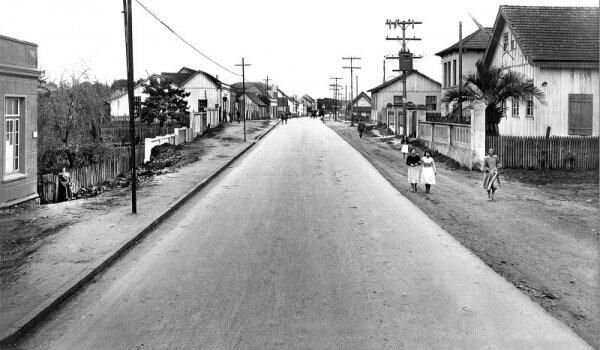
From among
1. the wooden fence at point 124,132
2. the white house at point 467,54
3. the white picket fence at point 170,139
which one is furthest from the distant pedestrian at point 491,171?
the white house at point 467,54

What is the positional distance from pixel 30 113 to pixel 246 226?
7.53 meters

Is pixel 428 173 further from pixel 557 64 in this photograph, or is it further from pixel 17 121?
pixel 557 64

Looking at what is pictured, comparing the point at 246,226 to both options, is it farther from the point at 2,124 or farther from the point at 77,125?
the point at 77,125

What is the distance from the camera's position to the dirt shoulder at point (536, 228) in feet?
25.5

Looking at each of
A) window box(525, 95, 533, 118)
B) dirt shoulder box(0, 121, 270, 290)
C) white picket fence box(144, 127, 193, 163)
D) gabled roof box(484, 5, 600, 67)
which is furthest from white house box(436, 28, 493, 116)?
dirt shoulder box(0, 121, 270, 290)

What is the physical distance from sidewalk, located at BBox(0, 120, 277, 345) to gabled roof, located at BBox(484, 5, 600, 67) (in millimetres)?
16494

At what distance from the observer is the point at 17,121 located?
15.4m

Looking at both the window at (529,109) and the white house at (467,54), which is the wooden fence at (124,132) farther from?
the window at (529,109)

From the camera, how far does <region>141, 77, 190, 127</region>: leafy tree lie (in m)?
50.0

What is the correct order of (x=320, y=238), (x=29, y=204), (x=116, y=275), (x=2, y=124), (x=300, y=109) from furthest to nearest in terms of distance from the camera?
(x=300, y=109) < (x=29, y=204) < (x=2, y=124) < (x=320, y=238) < (x=116, y=275)

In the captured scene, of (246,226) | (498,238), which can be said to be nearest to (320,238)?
(246,226)

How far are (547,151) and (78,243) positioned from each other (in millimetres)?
17612

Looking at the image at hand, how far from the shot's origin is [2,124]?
46.9 feet

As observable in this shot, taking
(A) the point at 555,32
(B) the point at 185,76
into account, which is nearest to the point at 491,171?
(A) the point at 555,32
